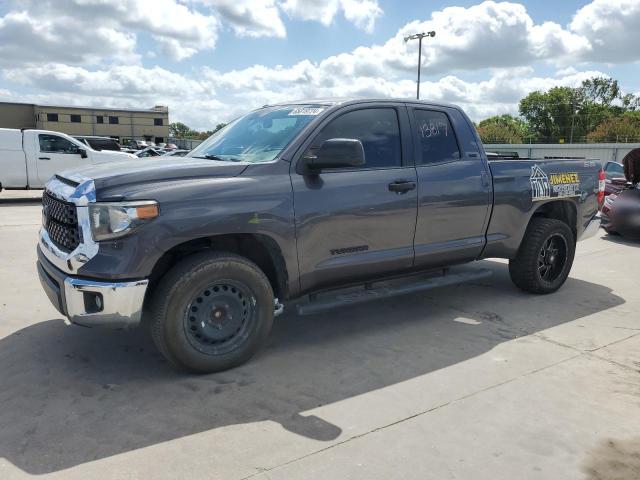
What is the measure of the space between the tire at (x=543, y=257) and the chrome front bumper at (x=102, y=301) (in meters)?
3.91

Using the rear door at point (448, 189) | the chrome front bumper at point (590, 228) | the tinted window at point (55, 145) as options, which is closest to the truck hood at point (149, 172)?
the rear door at point (448, 189)

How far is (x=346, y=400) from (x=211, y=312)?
1.07 metres

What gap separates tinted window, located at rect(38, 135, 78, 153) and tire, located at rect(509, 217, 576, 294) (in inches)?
506

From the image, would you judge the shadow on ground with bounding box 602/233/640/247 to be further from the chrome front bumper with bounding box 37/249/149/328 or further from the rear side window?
the rear side window

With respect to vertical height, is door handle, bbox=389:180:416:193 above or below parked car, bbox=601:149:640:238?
above

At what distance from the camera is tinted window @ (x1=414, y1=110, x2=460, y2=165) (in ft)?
15.6

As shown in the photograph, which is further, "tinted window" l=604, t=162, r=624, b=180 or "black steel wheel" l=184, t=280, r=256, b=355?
"tinted window" l=604, t=162, r=624, b=180

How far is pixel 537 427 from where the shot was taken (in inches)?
124

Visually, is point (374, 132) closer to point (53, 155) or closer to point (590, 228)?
point (590, 228)

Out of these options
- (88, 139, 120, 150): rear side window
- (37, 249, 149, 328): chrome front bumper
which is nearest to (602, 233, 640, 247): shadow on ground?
(37, 249, 149, 328): chrome front bumper

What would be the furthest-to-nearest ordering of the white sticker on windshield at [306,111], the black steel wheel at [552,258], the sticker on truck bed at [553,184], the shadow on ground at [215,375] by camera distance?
the black steel wheel at [552,258]
the sticker on truck bed at [553,184]
the white sticker on windshield at [306,111]
the shadow on ground at [215,375]

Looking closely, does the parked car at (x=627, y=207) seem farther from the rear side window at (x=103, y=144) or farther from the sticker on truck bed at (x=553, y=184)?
the rear side window at (x=103, y=144)

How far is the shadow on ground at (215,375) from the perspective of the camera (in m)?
3.03

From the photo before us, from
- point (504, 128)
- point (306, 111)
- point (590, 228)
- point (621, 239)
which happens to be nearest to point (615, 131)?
A: point (504, 128)
